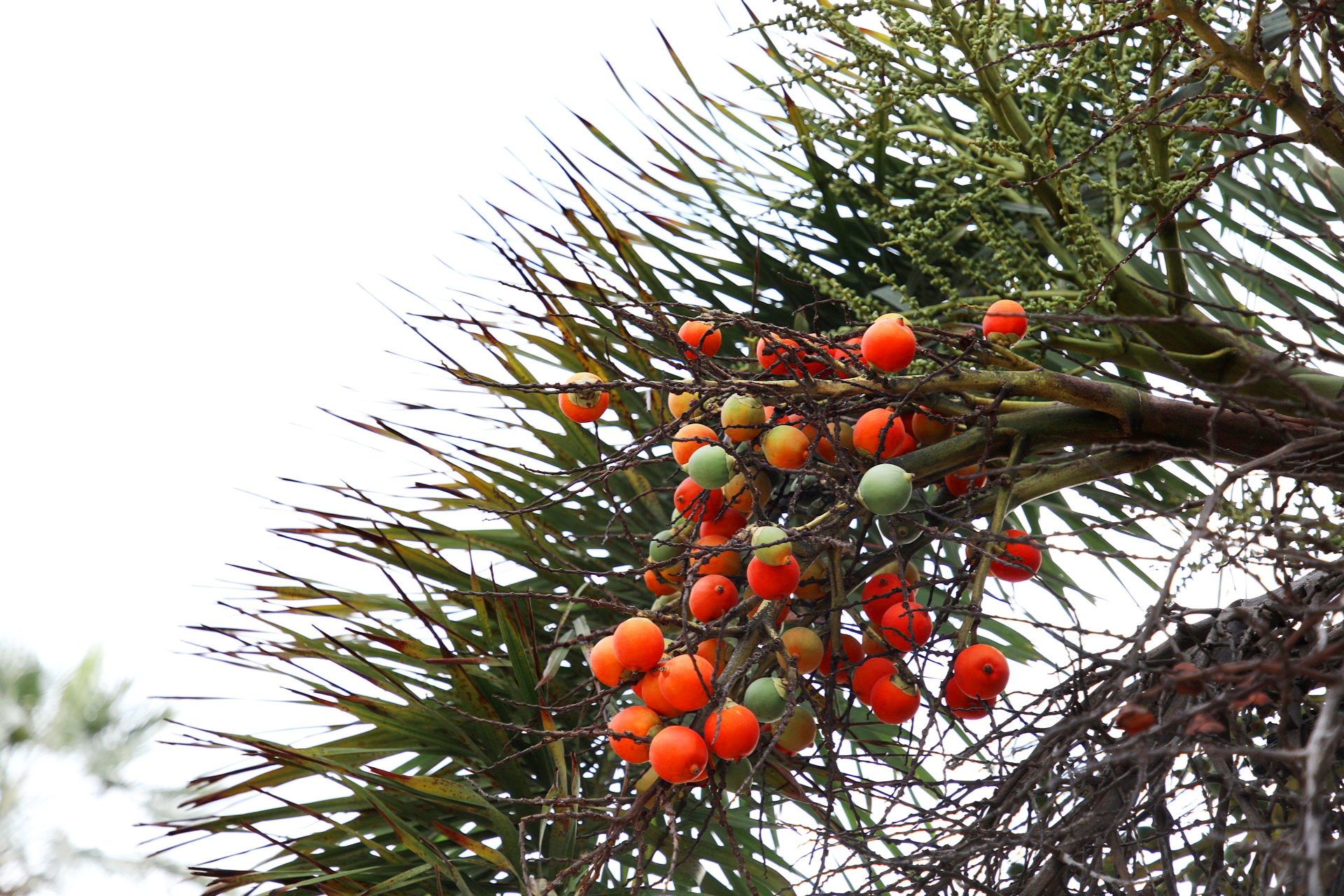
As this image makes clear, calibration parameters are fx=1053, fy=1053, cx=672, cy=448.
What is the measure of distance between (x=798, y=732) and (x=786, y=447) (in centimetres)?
24

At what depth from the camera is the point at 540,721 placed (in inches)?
54.4

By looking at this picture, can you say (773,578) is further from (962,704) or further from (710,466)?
(962,704)

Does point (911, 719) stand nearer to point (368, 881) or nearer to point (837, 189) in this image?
point (368, 881)

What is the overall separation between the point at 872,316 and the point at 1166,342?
0.33m

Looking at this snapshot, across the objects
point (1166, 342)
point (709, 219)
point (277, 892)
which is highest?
point (709, 219)

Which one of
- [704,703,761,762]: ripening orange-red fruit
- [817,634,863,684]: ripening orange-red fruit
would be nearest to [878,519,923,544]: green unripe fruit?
[817,634,863,684]: ripening orange-red fruit

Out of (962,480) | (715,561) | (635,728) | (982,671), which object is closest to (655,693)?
(635,728)

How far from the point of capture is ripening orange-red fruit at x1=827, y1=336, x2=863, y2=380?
0.89 m

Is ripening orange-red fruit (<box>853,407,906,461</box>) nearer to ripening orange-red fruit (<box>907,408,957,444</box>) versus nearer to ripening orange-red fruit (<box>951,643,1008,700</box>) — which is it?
ripening orange-red fruit (<box>907,408,957,444</box>)

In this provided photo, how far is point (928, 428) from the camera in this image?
93cm

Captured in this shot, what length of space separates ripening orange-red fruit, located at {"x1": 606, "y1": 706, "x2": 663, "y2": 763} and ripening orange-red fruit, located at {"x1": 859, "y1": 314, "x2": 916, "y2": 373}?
34 centimetres

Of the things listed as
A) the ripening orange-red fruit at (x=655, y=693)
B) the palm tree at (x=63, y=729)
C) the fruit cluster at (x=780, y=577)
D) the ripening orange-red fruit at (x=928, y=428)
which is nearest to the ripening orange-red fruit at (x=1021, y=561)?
the fruit cluster at (x=780, y=577)

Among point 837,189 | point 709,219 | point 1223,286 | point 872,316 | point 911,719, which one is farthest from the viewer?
point 709,219

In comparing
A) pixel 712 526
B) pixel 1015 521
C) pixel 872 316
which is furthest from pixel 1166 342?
pixel 712 526
